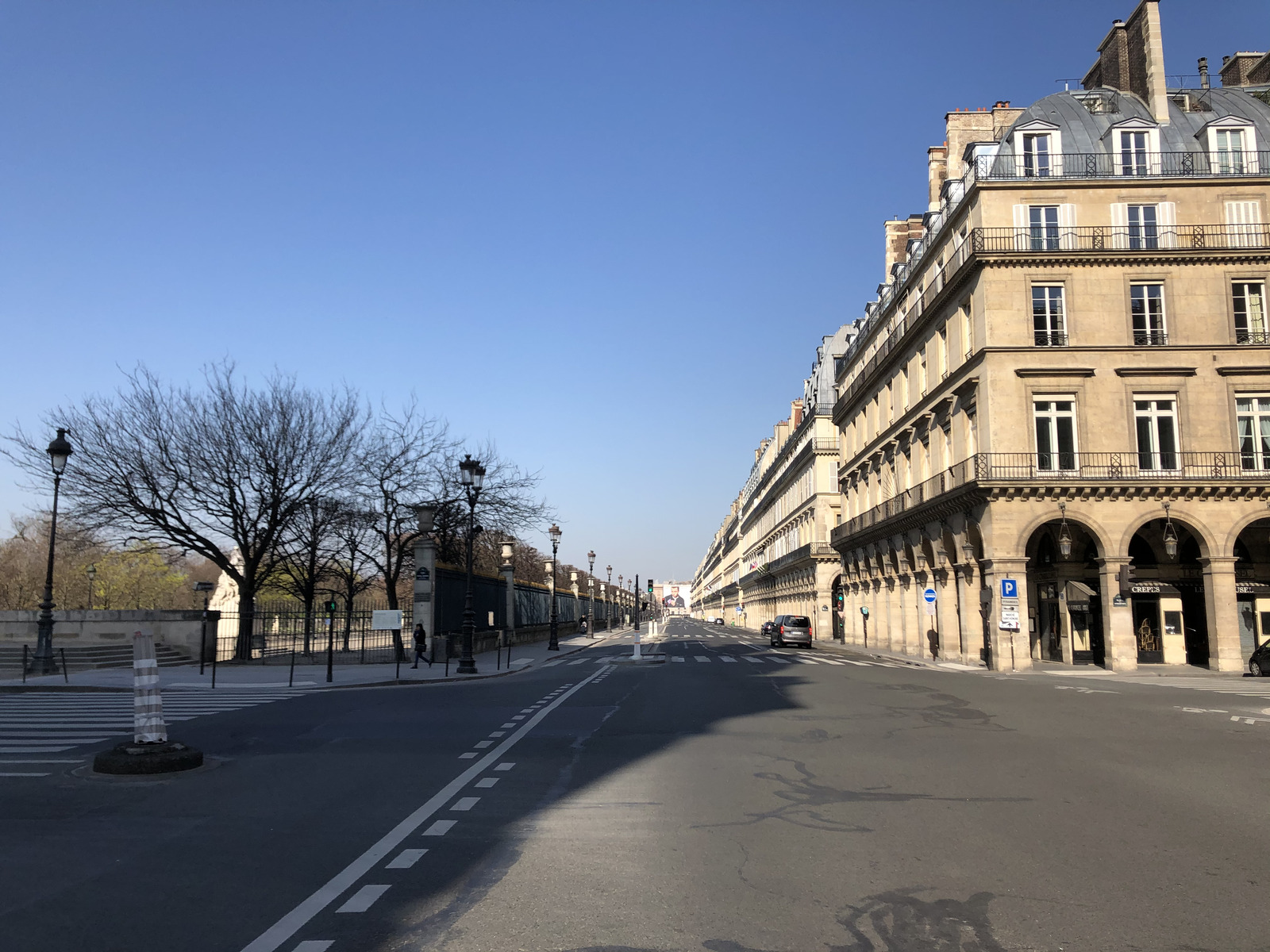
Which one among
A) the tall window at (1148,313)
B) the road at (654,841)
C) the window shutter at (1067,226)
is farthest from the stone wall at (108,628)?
the tall window at (1148,313)

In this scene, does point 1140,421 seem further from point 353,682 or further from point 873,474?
point 353,682

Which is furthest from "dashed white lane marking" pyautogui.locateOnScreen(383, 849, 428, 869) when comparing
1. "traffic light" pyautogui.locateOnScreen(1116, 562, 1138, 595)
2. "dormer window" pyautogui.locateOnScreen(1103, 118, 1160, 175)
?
"dormer window" pyautogui.locateOnScreen(1103, 118, 1160, 175)

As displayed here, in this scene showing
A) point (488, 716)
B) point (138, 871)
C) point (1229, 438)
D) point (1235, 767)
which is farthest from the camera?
point (1229, 438)

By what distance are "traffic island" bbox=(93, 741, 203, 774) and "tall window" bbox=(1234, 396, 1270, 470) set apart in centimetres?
3469

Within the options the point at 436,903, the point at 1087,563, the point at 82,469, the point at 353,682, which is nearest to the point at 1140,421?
the point at 1087,563

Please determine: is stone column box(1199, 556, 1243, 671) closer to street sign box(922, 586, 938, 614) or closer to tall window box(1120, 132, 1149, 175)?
street sign box(922, 586, 938, 614)

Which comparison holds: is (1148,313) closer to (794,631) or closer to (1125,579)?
(1125,579)

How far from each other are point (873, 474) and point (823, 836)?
4660 centimetres

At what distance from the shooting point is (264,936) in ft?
17.0

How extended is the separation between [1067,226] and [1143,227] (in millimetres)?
2784

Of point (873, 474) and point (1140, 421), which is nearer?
point (1140, 421)

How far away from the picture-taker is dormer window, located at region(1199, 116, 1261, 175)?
114ft

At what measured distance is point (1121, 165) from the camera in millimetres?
35250

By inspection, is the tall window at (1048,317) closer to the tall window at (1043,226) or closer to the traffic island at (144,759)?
the tall window at (1043,226)
